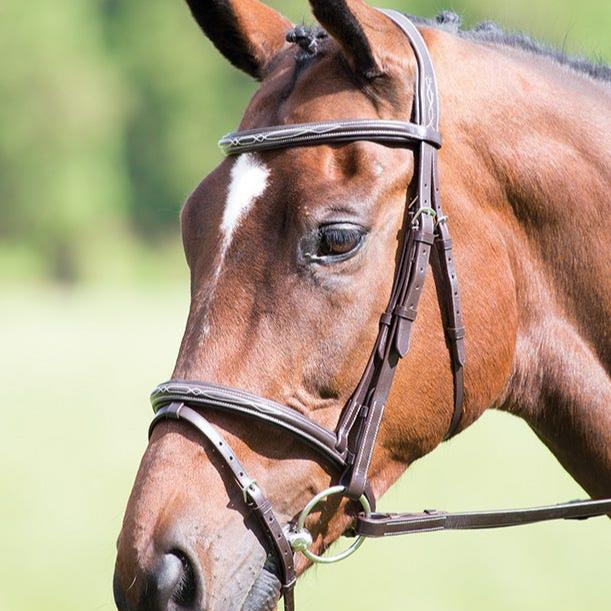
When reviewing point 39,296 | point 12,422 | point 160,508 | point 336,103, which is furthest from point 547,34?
point 39,296

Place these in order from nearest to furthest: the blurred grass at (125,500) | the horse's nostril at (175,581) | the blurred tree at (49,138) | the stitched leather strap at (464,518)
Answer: the horse's nostril at (175,581)
the stitched leather strap at (464,518)
the blurred grass at (125,500)
the blurred tree at (49,138)

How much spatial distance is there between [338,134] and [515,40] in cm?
104

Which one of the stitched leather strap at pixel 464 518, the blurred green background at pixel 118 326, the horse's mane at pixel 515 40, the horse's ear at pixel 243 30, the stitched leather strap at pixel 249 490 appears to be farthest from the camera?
the blurred green background at pixel 118 326

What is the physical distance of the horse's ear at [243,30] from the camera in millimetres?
3869

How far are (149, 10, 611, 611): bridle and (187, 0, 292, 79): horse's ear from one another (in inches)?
20.4

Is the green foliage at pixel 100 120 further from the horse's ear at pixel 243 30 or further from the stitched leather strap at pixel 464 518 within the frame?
the stitched leather strap at pixel 464 518

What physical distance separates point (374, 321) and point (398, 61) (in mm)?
857

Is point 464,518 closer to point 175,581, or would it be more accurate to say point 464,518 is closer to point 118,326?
point 175,581

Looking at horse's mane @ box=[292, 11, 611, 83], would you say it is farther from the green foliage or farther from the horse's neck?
the green foliage

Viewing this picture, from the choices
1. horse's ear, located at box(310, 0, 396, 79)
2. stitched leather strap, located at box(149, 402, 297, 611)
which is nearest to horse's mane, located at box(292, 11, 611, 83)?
horse's ear, located at box(310, 0, 396, 79)

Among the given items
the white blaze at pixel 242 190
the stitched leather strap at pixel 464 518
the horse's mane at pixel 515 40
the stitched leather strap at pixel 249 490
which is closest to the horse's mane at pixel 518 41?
the horse's mane at pixel 515 40

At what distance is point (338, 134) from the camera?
340 centimetres

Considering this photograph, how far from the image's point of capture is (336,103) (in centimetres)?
351

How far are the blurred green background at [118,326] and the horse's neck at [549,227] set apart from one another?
71 cm
